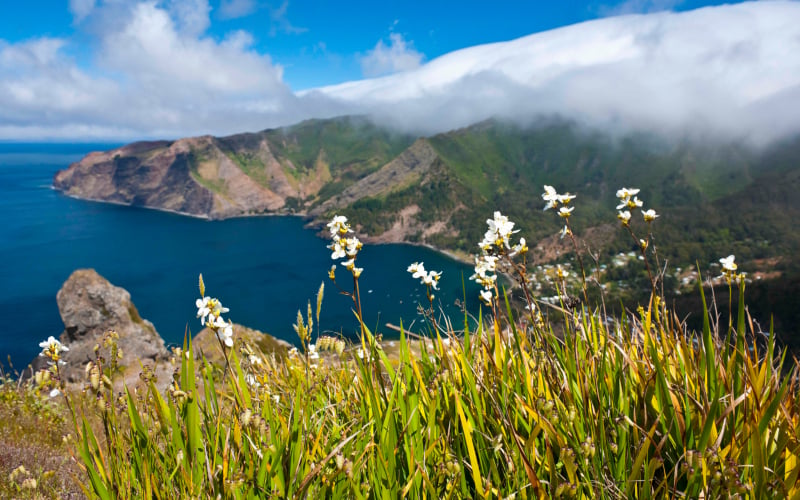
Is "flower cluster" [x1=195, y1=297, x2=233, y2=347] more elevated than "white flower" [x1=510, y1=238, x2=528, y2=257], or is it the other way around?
"white flower" [x1=510, y1=238, x2=528, y2=257]

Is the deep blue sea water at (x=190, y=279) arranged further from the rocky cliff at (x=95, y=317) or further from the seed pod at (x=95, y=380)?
the seed pod at (x=95, y=380)

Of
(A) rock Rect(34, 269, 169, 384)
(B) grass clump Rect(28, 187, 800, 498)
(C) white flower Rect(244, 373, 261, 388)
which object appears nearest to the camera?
(B) grass clump Rect(28, 187, 800, 498)

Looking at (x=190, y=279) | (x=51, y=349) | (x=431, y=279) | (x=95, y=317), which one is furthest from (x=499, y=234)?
(x=190, y=279)

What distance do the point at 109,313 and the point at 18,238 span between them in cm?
19460

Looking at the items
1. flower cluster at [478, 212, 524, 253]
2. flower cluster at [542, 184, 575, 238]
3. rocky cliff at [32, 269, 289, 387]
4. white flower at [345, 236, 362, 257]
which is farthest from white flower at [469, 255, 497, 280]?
rocky cliff at [32, 269, 289, 387]

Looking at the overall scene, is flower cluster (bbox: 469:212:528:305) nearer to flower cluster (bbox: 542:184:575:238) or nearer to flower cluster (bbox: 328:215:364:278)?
flower cluster (bbox: 542:184:575:238)

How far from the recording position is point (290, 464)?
8.34ft

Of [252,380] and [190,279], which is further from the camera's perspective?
[190,279]

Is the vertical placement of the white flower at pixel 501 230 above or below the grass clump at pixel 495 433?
above

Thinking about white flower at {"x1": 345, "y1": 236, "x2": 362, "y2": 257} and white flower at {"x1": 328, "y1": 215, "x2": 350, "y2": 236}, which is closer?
white flower at {"x1": 345, "y1": 236, "x2": 362, "y2": 257}

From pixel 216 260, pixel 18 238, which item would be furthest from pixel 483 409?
pixel 18 238

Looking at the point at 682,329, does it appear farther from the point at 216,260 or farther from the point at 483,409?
the point at 216,260

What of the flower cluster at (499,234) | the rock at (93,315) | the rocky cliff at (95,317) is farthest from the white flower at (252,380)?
the rock at (93,315)

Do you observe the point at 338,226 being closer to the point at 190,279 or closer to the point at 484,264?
the point at 484,264
